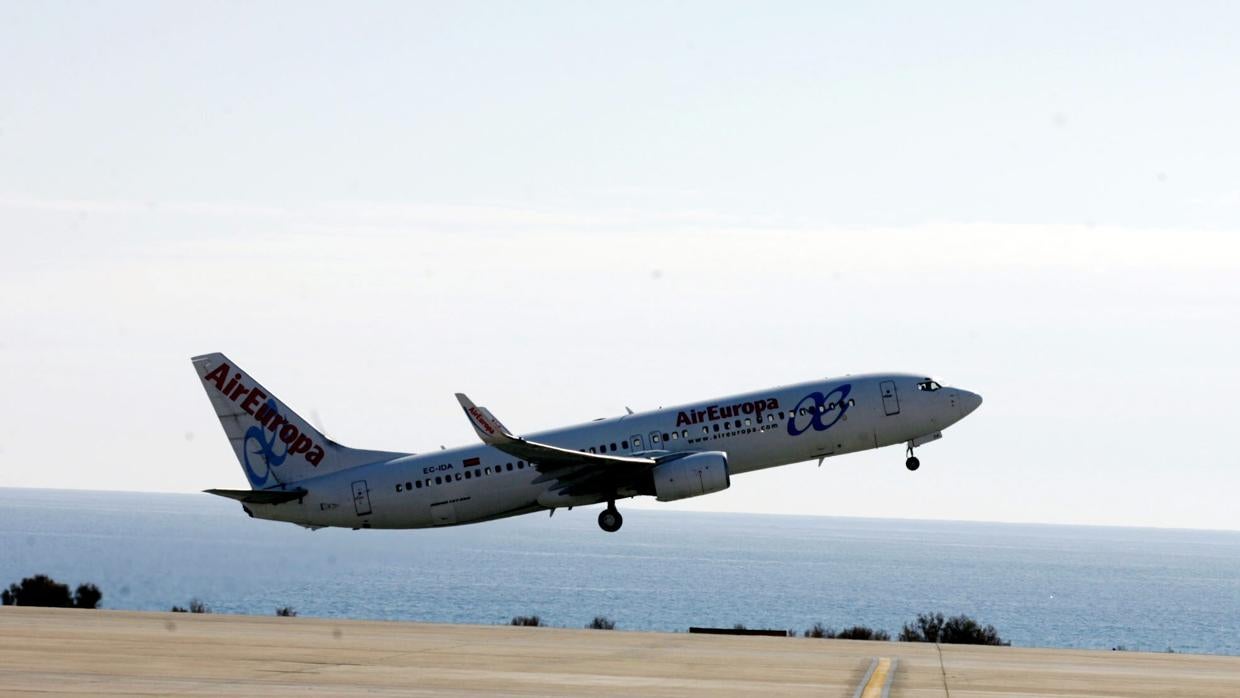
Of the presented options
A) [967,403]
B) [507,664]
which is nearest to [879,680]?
[507,664]

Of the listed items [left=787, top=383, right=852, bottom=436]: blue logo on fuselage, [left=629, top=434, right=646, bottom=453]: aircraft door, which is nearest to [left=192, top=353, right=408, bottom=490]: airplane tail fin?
[left=629, top=434, right=646, bottom=453]: aircraft door

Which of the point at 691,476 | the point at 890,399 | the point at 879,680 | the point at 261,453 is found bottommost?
the point at 879,680

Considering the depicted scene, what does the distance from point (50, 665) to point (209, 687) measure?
5077 mm

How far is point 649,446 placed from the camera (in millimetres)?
52188

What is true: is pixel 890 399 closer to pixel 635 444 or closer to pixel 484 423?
pixel 635 444

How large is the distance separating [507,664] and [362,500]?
21.3 m

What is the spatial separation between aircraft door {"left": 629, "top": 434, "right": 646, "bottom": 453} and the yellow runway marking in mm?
15752

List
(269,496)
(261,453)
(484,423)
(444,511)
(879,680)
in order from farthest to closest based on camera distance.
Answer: (261,453)
(269,496)
(444,511)
(484,423)
(879,680)

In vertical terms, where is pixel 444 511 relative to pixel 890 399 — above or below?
below

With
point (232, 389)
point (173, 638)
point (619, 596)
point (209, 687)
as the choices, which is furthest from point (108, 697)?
point (619, 596)

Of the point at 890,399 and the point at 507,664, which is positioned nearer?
the point at 507,664

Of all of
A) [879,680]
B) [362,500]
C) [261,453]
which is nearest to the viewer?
[879,680]

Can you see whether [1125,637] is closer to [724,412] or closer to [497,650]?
[724,412]

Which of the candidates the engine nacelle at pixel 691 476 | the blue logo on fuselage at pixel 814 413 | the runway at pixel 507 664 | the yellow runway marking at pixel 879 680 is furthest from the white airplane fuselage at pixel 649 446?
the yellow runway marking at pixel 879 680
